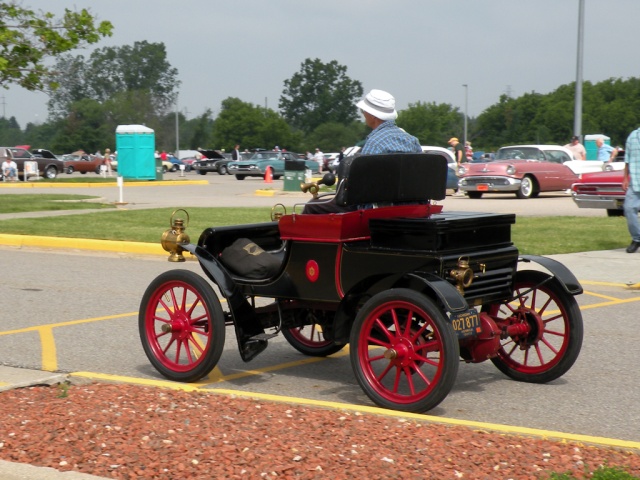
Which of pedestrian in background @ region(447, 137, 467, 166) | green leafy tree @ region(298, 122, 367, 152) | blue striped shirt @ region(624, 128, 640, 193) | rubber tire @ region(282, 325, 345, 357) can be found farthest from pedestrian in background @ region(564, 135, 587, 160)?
green leafy tree @ region(298, 122, 367, 152)

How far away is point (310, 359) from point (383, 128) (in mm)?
1866

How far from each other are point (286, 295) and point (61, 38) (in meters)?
17.4

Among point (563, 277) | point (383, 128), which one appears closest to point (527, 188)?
point (383, 128)

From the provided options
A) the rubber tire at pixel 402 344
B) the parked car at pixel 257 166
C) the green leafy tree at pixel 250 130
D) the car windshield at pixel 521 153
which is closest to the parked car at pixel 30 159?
the parked car at pixel 257 166

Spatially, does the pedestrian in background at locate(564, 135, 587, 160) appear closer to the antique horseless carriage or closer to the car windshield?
the car windshield

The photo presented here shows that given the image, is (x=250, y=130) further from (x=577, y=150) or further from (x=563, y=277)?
(x=563, y=277)

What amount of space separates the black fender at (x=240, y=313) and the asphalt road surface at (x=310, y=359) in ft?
0.85

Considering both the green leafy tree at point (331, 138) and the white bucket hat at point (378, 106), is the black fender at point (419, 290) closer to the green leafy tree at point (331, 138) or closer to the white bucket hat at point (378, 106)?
the white bucket hat at point (378, 106)

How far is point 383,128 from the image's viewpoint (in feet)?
21.6

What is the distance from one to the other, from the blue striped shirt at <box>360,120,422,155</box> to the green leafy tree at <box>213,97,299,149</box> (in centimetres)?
10597

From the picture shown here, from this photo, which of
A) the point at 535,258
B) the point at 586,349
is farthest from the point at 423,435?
the point at 586,349

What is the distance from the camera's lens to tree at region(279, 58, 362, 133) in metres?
157

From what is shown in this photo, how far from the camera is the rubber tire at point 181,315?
6281 mm

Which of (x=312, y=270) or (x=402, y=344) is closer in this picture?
(x=402, y=344)
